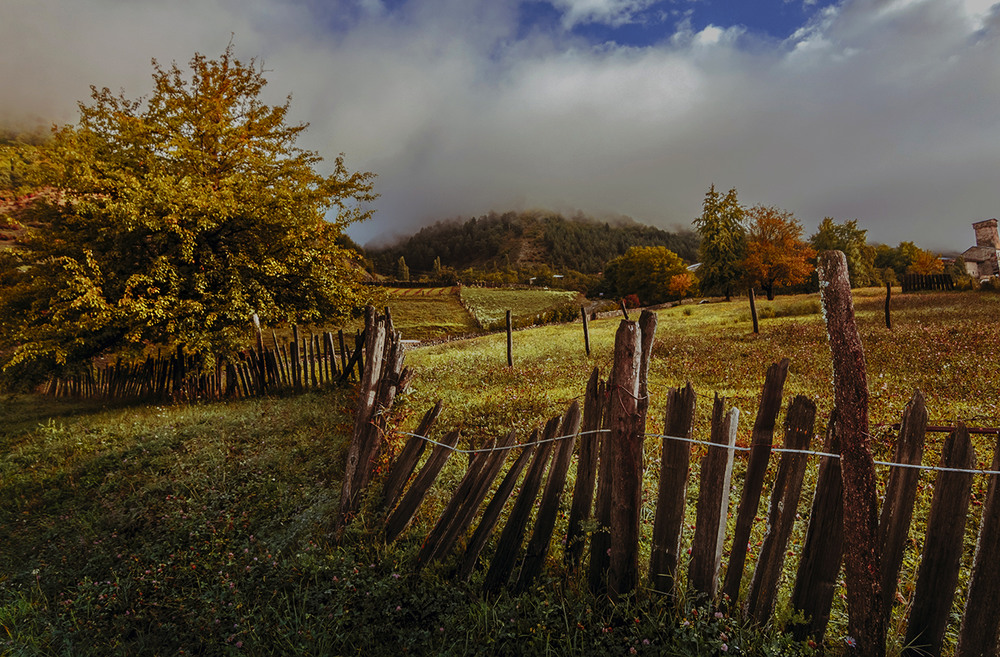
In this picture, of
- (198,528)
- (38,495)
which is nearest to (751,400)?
(198,528)

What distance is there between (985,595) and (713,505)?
1376 mm

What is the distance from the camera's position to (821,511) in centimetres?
270

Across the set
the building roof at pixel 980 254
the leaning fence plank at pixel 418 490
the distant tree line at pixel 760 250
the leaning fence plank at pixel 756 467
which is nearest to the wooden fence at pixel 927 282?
the distant tree line at pixel 760 250

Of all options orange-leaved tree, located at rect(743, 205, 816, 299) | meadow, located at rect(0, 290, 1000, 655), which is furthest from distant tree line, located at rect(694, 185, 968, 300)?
meadow, located at rect(0, 290, 1000, 655)

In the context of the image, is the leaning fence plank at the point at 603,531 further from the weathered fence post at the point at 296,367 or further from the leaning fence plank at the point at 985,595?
the weathered fence post at the point at 296,367

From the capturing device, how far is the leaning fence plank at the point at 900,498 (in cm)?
244

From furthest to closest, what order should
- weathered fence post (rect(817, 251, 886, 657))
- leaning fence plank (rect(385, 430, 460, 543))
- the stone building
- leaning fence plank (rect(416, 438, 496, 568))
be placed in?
the stone building < leaning fence plank (rect(385, 430, 460, 543)) < leaning fence plank (rect(416, 438, 496, 568)) < weathered fence post (rect(817, 251, 886, 657))

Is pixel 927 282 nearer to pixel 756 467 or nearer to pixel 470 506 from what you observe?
pixel 756 467

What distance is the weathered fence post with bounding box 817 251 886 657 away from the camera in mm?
2334

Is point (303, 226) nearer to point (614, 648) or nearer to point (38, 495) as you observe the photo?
point (38, 495)

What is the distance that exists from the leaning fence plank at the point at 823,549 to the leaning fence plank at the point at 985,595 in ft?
1.94

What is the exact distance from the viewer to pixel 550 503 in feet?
11.8

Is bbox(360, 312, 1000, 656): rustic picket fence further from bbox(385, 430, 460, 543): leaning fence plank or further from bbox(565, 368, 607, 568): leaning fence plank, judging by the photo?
bbox(385, 430, 460, 543): leaning fence plank

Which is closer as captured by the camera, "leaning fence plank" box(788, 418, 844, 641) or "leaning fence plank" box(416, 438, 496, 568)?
"leaning fence plank" box(788, 418, 844, 641)
